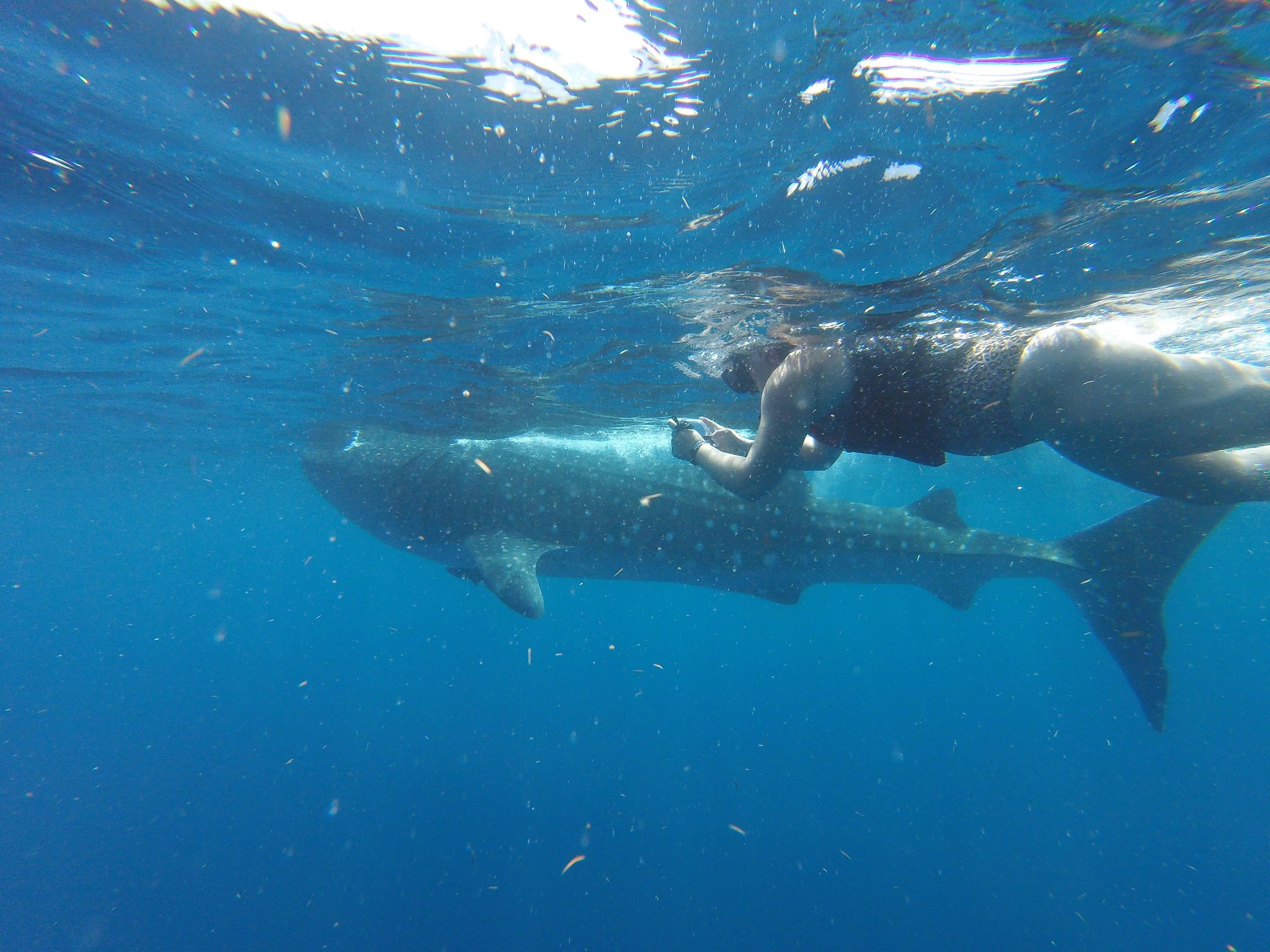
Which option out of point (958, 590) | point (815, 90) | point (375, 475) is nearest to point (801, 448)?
point (815, 90)

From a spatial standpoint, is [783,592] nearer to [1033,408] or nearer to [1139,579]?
[1139,579]

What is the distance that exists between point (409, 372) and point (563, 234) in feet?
23.3

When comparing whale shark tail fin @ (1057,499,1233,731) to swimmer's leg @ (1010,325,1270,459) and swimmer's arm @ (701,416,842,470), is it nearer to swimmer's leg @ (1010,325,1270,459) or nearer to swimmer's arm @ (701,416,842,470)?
swimmer's arm @ (701,416,842,470)

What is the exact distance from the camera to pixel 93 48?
15.7 ft

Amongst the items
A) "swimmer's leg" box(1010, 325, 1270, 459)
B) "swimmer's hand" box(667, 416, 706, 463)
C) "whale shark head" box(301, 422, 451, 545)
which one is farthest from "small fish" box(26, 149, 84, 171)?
"swimmer's leg" box(1010, 325, 1270, 459)

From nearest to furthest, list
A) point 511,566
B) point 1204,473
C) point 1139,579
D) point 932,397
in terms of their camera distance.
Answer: point 1204,473
point 932,397
point 1139,579
point 511,566

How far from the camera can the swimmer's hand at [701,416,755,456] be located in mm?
5156

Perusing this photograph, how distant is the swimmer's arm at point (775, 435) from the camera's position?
12.2 feet

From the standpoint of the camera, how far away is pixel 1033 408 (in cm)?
313

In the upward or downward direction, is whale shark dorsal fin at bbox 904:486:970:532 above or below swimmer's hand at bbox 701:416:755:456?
below

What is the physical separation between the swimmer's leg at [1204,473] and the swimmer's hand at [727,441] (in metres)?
2.53

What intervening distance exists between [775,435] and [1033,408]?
58.6 inches

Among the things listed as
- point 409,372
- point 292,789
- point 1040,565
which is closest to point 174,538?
point 292,789

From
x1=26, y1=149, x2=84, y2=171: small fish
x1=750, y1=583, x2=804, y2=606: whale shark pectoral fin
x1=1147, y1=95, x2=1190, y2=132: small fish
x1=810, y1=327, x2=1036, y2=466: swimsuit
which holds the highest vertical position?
x1=26, y1=149, x2=84, y2=171: small fish
